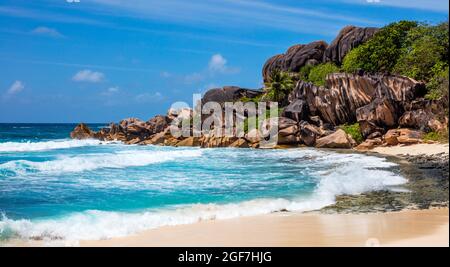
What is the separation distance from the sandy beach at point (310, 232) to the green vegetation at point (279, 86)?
41.2 metres

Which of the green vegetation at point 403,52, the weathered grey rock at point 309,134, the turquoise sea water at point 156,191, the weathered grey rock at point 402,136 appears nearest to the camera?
the turquoise sea water at point 156,191

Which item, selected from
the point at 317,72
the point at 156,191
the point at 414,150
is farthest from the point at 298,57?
the point at 156,191

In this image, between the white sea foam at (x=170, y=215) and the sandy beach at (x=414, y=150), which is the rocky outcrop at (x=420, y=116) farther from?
the white sea foam at (x=170, y=215)

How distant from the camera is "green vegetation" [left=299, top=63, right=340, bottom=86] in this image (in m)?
53.3

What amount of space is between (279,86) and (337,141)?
1814 cm

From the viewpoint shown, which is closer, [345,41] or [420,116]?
[420,116]

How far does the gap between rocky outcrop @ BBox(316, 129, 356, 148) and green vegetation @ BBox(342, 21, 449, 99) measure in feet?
21.9

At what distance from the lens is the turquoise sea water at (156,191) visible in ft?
39.7

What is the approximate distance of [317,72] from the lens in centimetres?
5516

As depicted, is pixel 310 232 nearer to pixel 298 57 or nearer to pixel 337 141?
pixel 337 141

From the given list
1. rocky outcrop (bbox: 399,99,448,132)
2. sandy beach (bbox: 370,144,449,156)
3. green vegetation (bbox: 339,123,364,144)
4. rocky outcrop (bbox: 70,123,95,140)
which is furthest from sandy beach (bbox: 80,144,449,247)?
rocky outcrop (bbox: 70,123,95,140)

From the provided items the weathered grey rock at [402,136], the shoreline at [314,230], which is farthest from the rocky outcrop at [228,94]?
the shoreline at [314,230]

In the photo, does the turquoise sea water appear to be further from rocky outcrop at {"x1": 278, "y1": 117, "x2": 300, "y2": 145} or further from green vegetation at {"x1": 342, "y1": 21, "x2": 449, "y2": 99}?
green vegetation at {"x1": 342, "y1": 21, "x2": 449, "y2": 99}
